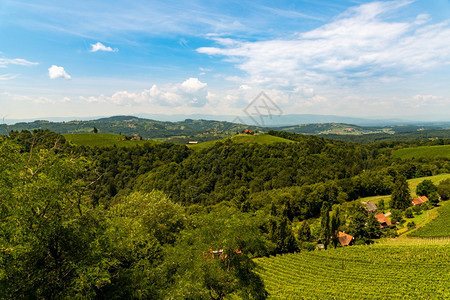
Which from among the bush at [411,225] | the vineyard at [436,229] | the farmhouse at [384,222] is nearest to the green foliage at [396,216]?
the farmhouse at [384,222]

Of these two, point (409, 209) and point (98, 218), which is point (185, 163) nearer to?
point (409, 209)

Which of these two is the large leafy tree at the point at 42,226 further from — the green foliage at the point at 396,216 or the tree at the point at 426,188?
the tree at the point at 426,188

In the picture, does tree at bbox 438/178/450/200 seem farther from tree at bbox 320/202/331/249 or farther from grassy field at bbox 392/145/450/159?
grassy field at bbox 392/145/450/159

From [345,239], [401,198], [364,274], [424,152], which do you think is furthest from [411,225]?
[424,152]

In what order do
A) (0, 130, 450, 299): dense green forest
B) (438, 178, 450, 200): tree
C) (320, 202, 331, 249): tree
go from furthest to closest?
(438, 178, 450, 200): tree, (320, 202, 331, 249): tree, (0, 130, 450, 299): dense green forest

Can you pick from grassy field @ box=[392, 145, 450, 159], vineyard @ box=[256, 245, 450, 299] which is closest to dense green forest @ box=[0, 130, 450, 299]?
vineyard @ box=[256, 245, 450, 299]

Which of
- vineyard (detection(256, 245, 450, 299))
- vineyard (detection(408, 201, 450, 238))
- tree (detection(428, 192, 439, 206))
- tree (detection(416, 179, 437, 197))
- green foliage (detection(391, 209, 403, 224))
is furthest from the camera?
tree (detection(416, 179, 437, 197))
